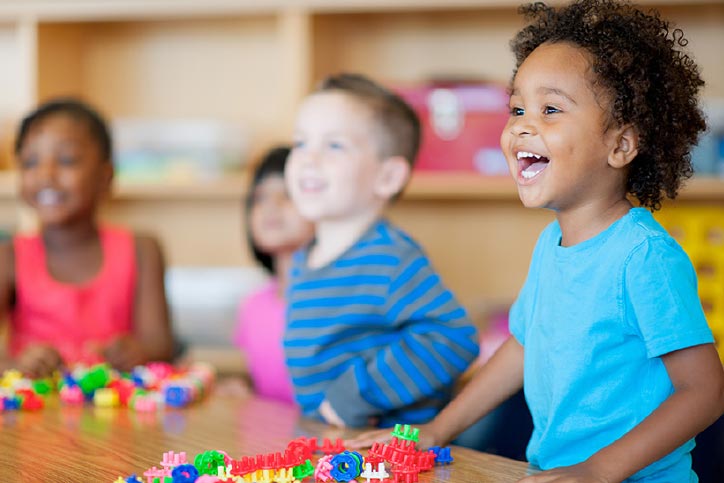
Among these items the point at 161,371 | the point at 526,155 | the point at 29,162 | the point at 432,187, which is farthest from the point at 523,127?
the point at 432,187

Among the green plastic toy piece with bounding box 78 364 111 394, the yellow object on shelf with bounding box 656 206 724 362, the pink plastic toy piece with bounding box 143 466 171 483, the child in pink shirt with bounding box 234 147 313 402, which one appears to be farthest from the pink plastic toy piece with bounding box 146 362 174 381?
the yellow object on shelf with bounding box 656 206 724 362

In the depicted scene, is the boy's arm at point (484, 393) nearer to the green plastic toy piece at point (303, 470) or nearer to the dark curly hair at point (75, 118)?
the green plastic toy piece at point (303, 470)

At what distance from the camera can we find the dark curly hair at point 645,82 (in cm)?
90

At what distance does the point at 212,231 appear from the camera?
2.73 metres

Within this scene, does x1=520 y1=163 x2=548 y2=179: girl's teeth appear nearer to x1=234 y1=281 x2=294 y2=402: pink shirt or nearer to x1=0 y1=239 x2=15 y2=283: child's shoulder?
x1=234 y1=281 x2=294 y2=402: pink shirt

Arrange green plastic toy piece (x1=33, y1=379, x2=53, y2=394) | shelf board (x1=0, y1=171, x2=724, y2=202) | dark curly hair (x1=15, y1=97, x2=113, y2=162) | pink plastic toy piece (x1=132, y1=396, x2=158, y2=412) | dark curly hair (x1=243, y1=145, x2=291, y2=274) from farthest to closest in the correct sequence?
shelf board (x1=0, y1=171, x2=724, y2=202)
dark curly hair (x1=243, y1=145, x2=291, y2=274)
dark curly hair (x1=15, y1=97, x2=113, y2=162)
green plastic toy piece (x1=33, y1=379, x2=53, y2=394)
pink plastic toy piece (x1=132, y1=396, x2=158, y2=412)

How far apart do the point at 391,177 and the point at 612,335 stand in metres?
0.54

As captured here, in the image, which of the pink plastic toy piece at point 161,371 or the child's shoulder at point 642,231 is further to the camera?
the pink plastic toy piece at point 161,371

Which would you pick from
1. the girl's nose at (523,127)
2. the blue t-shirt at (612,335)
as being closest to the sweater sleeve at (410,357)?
the blue t-shirt at (612,335)

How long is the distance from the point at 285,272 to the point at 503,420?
82 cm

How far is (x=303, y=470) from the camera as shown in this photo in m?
0.88

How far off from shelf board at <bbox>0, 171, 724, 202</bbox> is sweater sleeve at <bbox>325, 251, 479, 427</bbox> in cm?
99

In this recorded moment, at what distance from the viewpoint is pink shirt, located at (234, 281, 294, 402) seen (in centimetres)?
188

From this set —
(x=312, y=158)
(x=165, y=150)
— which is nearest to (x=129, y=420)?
(x=312, y=158)
